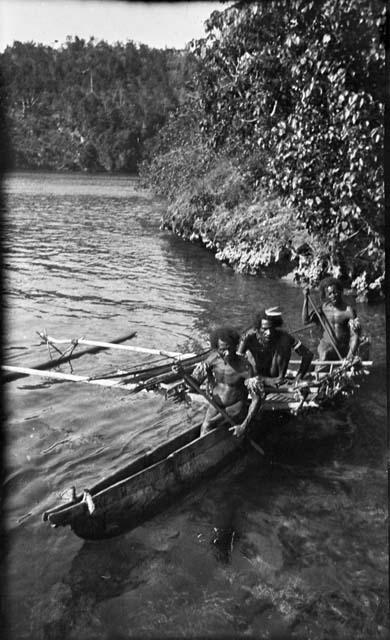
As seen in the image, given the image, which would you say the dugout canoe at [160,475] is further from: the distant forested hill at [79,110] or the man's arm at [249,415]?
the distant forested hill at [79,110]

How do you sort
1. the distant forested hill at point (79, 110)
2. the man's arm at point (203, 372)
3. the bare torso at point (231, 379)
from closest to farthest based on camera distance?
the bare torso at point (231, 379)
the man's arm at point (203, 372)
the distant forested hill at point (79, 110)

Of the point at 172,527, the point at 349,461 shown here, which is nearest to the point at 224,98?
the point at 349,461

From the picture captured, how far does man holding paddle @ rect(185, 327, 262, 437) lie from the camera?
311 inches

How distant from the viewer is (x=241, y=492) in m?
7.67

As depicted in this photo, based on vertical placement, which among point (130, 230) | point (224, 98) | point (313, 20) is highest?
point (313, 20)

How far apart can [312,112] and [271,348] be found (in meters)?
5.31

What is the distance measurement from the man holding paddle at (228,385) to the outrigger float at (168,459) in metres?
0.21

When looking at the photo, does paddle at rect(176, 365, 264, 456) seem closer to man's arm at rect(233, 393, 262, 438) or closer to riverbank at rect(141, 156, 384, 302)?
man's arm at rect(233, 393, 262, 438)

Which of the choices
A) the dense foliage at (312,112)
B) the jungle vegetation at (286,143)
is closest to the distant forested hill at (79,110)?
the jungle vegetation at (286,143)

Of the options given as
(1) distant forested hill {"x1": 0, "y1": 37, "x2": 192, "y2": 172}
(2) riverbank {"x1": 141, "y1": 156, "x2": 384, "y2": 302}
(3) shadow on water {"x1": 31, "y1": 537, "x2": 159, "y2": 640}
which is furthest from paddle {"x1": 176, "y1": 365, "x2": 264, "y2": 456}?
(1) distant forested hill {"x1": 0, "y1": 37, "x2": 192, "y2": 172}

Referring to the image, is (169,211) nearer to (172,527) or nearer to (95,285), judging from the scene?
(95,285)

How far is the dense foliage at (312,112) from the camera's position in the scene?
34.5ft

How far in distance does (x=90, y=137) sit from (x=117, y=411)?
9796 cm

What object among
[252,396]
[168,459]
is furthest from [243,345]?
[168,459]
